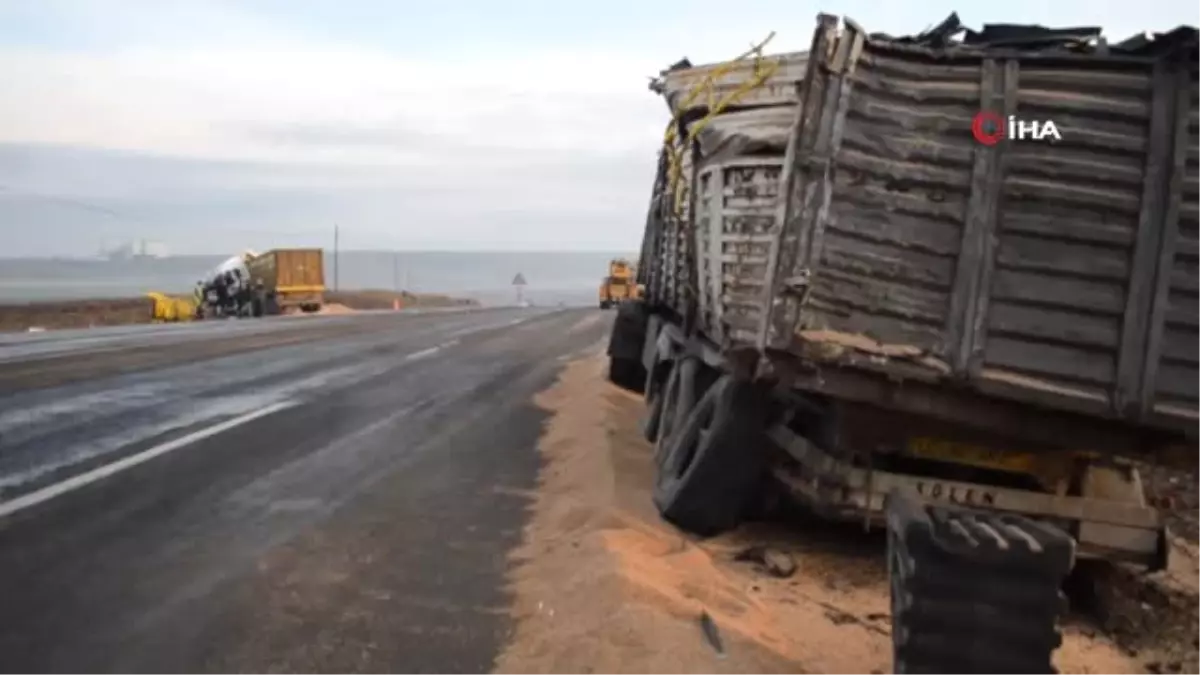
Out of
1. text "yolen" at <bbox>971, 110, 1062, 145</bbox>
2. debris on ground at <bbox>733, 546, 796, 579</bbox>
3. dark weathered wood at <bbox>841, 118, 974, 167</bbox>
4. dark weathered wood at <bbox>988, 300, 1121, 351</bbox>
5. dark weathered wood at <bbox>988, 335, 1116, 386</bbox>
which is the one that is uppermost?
text "yolen" at <bbox>971, 110, 1062, 145</bbox>

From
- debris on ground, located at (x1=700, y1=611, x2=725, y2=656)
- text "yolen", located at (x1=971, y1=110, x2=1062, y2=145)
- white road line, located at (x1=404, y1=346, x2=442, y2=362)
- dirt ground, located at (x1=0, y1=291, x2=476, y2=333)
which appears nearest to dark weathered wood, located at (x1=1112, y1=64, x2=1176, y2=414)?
text "yolen", located at (x1=971, y1=110, x2=1062, y2=145)

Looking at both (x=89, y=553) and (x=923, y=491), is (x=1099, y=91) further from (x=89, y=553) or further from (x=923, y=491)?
(x=89, y=553)

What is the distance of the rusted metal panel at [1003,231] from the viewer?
5.66 metres

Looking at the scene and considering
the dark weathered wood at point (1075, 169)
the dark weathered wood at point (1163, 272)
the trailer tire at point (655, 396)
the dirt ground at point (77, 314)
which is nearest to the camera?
the dark weathered wood at point (1163, 272)

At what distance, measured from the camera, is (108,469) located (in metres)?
9.49

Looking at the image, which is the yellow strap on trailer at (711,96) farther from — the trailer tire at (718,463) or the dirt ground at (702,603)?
the dirt ground at (702,603)

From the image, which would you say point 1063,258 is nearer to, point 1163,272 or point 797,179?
point 1163,272

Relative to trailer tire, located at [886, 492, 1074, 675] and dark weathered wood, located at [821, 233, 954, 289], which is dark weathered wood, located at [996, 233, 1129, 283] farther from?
trailer tire, located at [886, 492, 1074, 675]

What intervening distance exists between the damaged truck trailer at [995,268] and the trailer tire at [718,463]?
4.04ft

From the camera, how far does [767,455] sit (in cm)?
792

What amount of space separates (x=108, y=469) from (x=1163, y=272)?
7542 mm

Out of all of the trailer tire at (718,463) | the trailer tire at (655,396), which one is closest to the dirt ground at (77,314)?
the trailer tire at (655,396)

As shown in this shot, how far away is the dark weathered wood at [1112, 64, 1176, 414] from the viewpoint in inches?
222

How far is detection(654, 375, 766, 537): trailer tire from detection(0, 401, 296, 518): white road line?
4186 millimetres
